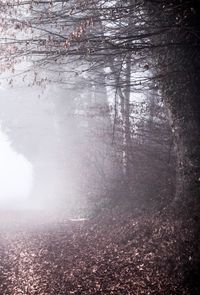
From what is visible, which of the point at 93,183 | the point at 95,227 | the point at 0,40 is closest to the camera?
the point at 0,40

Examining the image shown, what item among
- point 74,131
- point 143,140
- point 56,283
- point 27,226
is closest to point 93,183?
point 27,226

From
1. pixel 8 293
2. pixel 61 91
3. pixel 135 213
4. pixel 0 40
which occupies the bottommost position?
pixel 8 293

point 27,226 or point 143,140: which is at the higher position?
point 143,140

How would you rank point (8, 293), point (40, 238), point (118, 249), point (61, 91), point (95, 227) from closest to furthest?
point (8, 293), point (118, 249), point (40, 238), point (95, 227), point (61, 91)

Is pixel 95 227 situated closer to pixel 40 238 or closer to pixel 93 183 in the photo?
pixel 40 238

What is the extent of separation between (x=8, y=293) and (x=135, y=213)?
666 centimetres

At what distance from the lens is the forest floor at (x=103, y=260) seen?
27.8 feet

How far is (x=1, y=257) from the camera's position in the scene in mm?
11727

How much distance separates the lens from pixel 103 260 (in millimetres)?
10359

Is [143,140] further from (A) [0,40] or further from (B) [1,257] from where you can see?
(A) [0,40]

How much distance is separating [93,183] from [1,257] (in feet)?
36.3

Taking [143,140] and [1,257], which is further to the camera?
[143,140]

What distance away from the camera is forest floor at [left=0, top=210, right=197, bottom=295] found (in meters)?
8.48

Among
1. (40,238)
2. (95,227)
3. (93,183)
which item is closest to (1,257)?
(40,238)
